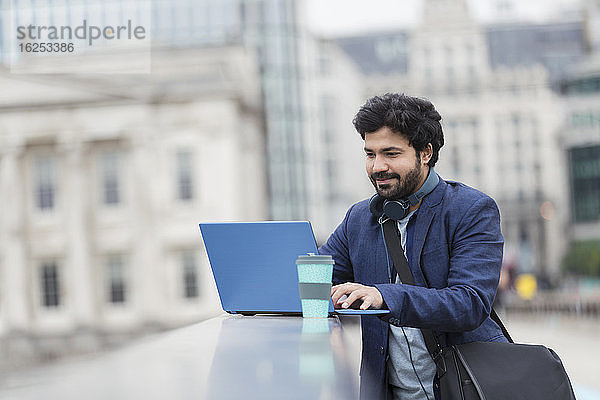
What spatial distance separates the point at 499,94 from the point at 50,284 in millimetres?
33724

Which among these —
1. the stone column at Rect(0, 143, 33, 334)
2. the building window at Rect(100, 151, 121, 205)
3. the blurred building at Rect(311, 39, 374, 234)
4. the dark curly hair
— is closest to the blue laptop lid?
the dark curly hair

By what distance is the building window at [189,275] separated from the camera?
3950 centimetres

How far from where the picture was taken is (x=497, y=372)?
92.1 inches

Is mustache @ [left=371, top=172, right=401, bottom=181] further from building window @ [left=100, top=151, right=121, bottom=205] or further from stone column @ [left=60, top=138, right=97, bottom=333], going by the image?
building window @ [left=100, top=151, right=121, bottom=205]

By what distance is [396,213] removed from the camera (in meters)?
2.49

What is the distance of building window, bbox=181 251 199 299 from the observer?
39500 millimetres

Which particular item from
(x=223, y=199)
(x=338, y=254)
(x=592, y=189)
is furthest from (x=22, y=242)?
(x=338, y=254)

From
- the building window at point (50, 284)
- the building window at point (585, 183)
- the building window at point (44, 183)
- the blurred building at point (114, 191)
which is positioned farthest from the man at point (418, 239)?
the building window at point (585, 183)

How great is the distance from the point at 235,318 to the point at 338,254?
40 centimetres

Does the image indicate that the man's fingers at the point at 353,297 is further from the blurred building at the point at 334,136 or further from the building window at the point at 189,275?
the blurred building at the point at 334,136

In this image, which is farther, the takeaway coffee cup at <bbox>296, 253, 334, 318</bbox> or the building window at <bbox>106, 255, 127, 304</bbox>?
the building window at <bbox>106, 255, 127, 304</bbox>

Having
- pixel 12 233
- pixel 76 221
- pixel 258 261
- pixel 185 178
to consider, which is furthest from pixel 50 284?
pixel 258 261

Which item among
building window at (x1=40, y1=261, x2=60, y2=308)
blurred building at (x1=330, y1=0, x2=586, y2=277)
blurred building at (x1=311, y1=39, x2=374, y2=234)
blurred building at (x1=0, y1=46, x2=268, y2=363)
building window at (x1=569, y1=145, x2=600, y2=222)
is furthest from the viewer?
blurred building at (x1=330, y1=0, x2=586, y2=277)

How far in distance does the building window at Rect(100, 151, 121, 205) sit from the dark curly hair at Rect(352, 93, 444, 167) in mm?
40420
